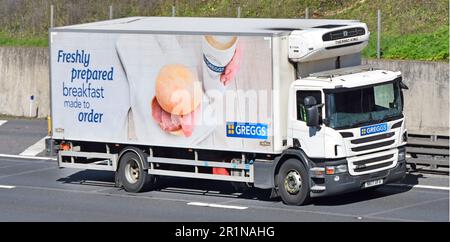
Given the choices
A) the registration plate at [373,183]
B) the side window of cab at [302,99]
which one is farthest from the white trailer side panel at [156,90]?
the registration plate at [373,183]

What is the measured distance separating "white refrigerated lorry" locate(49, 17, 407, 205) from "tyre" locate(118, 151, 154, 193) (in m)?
0.03

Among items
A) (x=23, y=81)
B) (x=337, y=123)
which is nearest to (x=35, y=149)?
(x=23, y=81)

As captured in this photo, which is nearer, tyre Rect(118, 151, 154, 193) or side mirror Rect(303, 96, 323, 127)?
side mirror Rect(303, 96, 323, 127)

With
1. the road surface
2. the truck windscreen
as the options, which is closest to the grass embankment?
the road surface

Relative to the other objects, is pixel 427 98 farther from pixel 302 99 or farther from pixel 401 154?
pixel 302 99

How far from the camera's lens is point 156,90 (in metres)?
21.8

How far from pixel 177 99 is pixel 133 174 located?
2123 millimetres

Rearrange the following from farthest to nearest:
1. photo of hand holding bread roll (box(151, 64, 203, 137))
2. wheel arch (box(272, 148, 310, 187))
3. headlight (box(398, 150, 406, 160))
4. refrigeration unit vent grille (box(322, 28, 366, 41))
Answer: photo of hand holding bread roll (box(151, 64, 203, 137)) < headlight (box(398, 150, 406, 160)) < refrigeration unit vent grille (box(322, 28, 366, 41)) < wheel arch (box(272, 148, 310, 187))

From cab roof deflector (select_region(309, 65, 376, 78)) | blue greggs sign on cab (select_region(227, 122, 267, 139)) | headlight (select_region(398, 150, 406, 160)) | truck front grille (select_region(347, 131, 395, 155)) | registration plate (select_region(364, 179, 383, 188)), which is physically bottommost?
registration plate (select_region(364, 179, 383, 188))

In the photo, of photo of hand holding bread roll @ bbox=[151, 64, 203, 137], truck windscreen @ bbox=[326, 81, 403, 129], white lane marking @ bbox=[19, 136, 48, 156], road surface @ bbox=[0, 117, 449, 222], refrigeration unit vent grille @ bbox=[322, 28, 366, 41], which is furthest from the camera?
white lane marking @ bbox=[19, 136, 48, 156]

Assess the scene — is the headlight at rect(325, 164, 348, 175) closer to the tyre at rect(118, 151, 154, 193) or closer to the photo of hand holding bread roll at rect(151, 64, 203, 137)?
the photo of hand holding bread roll at rect(151, 64, 203, 137)

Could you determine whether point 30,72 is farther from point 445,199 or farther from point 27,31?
point 445,199

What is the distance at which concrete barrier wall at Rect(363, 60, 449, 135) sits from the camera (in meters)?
27.0

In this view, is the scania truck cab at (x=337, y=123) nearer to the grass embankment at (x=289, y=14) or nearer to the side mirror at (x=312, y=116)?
the side mirror at (x=312, y=116)
